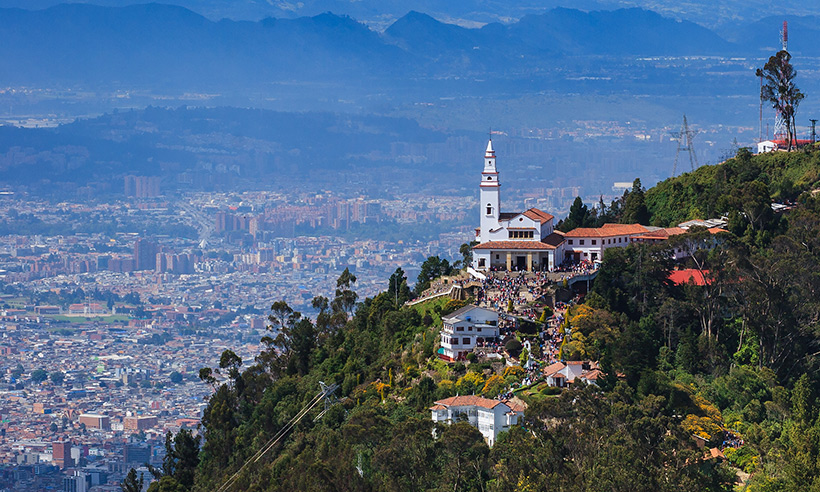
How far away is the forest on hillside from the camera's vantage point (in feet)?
138

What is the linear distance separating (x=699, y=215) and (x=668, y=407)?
2412 centimetres

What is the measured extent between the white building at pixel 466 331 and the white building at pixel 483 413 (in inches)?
269

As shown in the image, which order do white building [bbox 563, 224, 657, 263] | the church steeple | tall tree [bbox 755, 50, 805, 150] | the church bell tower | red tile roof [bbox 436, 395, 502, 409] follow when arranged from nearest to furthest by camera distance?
red tile roof [bbox 436, 395, 502, 409] < white building [bbox 563, 224, 657, 263] < the church bell tower < the church steeple < tall tree [bbox 755, 50, 805, 150]

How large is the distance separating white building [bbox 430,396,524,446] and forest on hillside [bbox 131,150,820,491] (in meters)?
0.92

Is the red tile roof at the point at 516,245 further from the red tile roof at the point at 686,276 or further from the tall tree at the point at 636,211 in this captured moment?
the tall tree at the point at 636,211

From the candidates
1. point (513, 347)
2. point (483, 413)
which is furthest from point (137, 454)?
point (483, 413)

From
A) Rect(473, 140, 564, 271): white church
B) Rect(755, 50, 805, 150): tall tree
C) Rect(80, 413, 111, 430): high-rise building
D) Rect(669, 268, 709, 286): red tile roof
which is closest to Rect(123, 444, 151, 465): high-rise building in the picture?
Rect(80, 413, 111, 430): high-rise building

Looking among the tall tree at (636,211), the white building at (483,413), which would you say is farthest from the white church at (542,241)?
the white building at (483,413)

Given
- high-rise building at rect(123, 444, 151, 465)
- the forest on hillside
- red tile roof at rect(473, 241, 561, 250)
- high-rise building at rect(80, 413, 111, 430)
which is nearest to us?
the forest on hillside

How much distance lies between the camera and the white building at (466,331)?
54969 millimetres

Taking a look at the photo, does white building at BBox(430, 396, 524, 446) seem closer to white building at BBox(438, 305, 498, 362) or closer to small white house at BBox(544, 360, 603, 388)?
small white house at BBox(544, 360, 603, 388)

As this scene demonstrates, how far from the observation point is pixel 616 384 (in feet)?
161

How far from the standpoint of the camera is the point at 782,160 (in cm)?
7481

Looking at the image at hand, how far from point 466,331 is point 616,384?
7.98 meters
